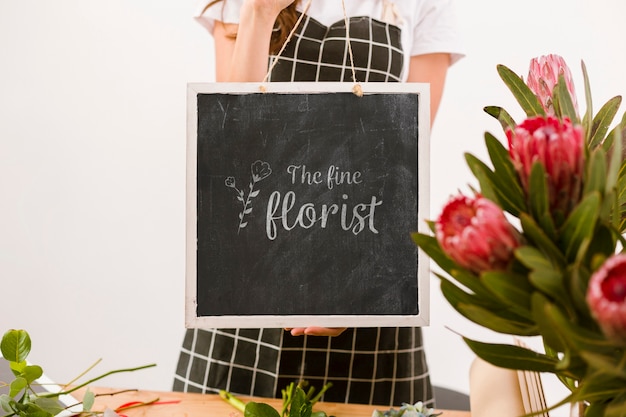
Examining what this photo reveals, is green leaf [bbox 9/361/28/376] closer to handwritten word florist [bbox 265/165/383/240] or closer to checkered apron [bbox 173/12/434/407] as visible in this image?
handwritten word florist [bbox 265/165/383/240]

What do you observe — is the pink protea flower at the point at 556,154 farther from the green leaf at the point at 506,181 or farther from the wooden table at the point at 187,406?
the wooden table at the point at 187,406

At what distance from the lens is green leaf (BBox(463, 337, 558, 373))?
0.53 metres

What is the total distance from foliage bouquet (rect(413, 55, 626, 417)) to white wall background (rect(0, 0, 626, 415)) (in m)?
1.82

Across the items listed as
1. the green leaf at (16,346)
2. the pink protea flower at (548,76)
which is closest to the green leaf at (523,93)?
the pink protea flower at (548,76)

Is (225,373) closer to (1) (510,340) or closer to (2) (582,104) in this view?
(1) (510,340)

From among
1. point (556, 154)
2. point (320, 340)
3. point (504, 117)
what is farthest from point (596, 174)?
point (320, 340)

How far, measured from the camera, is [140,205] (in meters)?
2.35

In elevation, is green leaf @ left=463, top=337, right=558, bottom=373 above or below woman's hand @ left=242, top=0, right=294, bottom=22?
below

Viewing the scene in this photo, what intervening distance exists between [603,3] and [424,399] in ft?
5.23

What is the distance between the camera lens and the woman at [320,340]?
1322 millimetres

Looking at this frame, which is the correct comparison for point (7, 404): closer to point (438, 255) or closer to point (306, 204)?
point (306, 204)

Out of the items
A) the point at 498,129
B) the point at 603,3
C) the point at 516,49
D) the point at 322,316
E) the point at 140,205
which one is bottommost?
the point at 322,316

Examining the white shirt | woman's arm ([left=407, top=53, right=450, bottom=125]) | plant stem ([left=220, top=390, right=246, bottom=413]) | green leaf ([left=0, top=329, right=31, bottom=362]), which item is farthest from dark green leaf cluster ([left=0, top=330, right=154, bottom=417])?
woman's arm ([left=407, top=53, right=450, bottom=125])

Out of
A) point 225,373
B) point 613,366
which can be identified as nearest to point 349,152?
point 613,366
